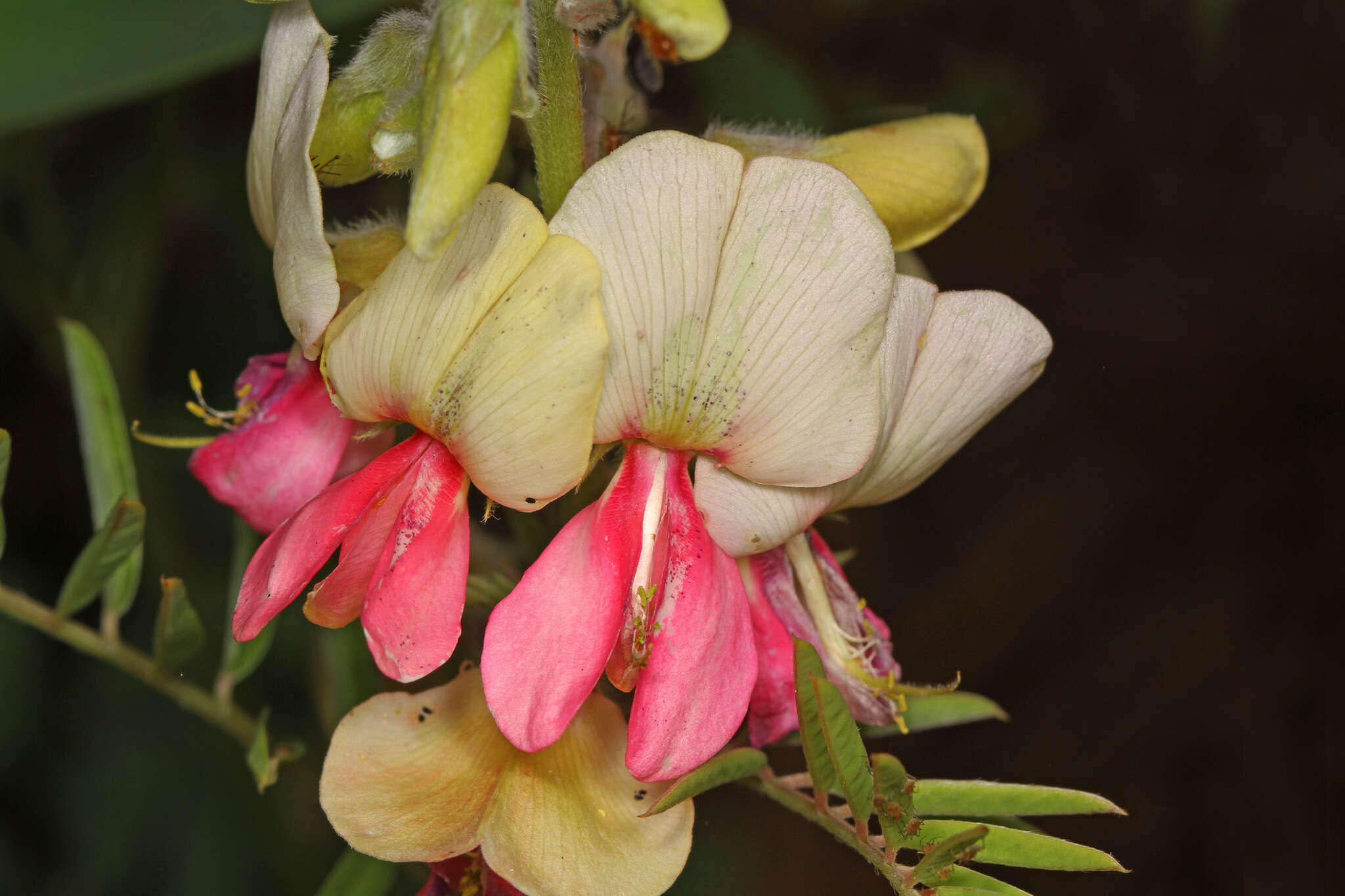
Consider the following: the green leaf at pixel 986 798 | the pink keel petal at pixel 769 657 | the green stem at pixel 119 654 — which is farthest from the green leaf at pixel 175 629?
the green leaf at pixel 986 798

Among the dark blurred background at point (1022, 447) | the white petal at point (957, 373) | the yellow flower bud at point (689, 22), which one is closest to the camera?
the yellow flower bud at point (689, 22)

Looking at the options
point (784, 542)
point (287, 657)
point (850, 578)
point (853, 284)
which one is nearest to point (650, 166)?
point (853, 284)

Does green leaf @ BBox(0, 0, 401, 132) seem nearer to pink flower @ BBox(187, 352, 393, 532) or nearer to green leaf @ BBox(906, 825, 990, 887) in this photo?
pink flower @ BBox(187, 352, 393, 532)

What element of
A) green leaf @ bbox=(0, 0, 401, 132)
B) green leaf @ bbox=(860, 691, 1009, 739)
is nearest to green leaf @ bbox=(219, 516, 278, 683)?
green leaf @ bbox=(0, 0, 401, 132)

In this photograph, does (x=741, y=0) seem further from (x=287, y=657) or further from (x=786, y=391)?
(x=786, y=391)

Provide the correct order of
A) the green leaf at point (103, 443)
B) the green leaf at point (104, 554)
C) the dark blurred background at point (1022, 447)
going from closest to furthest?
the green leaf at point (104, 554)
the green leaf at point (103, 443)
the dark blurred background at point (1022, 447)

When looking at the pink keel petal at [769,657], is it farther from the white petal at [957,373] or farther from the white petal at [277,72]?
the white petal at [277,72]
